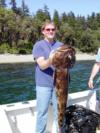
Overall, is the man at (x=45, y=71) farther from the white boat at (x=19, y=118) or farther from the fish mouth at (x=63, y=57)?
the fish mouth at (x=63, y=57)

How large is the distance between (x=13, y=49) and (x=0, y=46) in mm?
2243

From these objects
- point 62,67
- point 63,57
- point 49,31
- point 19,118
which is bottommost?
point 19,118

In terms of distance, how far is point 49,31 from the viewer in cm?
438

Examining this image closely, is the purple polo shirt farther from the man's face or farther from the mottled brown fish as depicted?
the mottled brown fish

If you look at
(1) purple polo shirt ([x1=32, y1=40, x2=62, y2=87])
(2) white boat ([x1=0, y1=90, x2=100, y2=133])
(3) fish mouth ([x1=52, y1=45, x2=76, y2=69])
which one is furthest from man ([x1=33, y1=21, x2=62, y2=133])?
(3) fish mouth ([x1=52, y1=45, x2=76, y2=69])

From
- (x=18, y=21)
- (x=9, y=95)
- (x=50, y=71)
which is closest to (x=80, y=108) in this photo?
(x=50, y=71)

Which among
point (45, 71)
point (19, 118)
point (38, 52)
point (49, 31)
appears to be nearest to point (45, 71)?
point (45, 71)

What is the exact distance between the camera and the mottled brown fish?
366cm

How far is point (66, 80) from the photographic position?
3832mm

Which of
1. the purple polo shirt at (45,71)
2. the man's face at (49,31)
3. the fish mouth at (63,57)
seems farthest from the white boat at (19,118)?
the fish mouth at (63,57)

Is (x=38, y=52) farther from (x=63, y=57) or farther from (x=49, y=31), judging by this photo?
(x=63, y=57)

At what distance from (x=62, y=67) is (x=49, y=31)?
0.79 m

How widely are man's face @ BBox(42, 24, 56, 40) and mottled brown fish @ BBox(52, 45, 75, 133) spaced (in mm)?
704

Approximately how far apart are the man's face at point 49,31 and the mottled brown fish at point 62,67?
0.70 m
